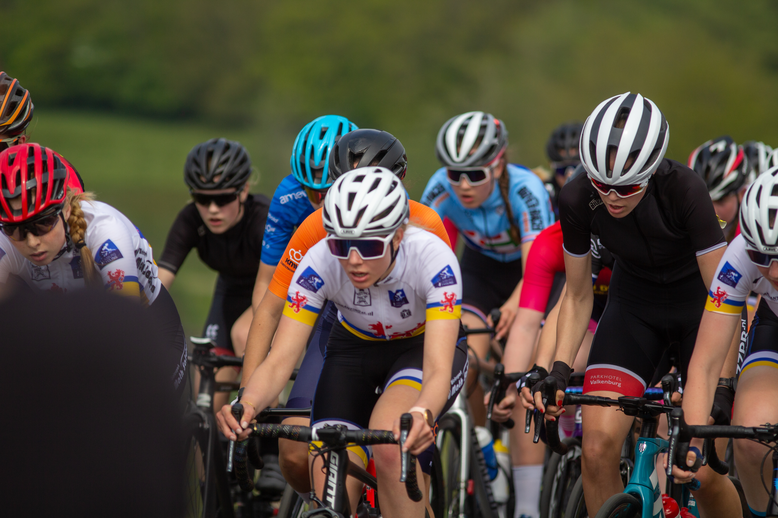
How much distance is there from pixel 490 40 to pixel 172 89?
17877 millimetres

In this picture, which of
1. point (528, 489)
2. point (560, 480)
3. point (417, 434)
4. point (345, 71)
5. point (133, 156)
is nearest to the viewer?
point (417, 434)

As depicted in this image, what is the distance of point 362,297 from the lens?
361 cm

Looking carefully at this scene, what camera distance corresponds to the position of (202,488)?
15.6 ft

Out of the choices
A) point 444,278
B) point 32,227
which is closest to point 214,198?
point 32,227

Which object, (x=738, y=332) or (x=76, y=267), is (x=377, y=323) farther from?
(x=738, y=332)

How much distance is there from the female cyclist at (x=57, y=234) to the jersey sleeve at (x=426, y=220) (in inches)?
50.0

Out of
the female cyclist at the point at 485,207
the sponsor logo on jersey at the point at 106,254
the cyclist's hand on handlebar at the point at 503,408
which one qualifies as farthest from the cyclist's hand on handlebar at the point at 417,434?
the female cyclist at the point at 485,207

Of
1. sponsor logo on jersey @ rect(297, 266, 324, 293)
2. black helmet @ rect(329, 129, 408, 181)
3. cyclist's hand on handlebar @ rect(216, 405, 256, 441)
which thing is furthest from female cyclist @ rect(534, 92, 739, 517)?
cyclist's hand on handlebar @ rect(216, 405, 256, 441)

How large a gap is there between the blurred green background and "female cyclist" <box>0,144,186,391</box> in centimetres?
2446

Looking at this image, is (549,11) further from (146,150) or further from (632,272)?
(632,272)

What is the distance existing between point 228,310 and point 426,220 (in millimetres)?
2684

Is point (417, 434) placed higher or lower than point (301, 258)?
lower

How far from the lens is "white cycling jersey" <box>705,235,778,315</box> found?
3.36m

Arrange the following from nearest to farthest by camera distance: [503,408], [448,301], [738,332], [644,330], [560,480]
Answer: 1. [448,301]
2. [738,332]
3. [644,330]
4. [503,408]
5. [560,480]
